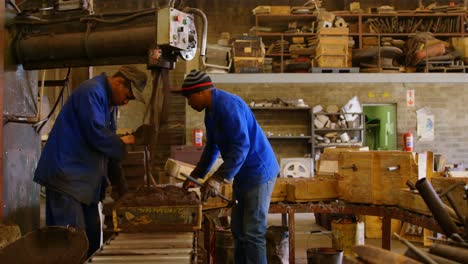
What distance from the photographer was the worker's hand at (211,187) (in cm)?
305

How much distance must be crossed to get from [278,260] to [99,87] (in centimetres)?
210

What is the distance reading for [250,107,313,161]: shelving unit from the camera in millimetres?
9594

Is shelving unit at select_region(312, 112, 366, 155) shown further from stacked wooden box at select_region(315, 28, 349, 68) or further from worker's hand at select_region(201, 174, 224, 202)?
worker's hand at select_region(201, 174, 224, 202)

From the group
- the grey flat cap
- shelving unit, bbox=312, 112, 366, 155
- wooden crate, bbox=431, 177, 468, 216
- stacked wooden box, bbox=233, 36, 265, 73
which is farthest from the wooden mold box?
stacked wooden box, bbox=233, 36, 265, 73

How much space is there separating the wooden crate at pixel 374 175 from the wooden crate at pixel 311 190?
0.07 m

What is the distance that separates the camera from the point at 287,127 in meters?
9.66

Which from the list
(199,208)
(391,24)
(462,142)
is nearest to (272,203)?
(199,208)

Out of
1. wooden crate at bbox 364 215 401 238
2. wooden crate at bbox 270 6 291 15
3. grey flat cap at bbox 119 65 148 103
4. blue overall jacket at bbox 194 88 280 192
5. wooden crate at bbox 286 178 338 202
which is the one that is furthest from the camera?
wooden crate at bbox 270 6 291 15

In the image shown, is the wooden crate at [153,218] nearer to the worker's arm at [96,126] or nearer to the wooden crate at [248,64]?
the worker's arm at [96,126]

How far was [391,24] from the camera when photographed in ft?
35.7

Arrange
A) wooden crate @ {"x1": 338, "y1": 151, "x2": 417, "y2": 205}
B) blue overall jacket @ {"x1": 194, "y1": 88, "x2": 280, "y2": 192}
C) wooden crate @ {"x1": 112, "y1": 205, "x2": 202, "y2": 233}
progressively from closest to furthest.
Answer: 1. wooden crate @ {"x1": 112, "y1": 205, "x2": 202, "y2": 233}
2. blue overall jacket @ {"x1": 194, "y1": 88, "x2": 280, "y2": 192}
3. wooden crate @ {"x1": 338, "y1": 151, "x2": 417, "y2": 205}

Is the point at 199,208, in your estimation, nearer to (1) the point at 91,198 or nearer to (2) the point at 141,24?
(1) the point at 91,198

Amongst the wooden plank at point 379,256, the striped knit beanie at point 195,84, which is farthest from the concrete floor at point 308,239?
the wooden plank at point 379,256

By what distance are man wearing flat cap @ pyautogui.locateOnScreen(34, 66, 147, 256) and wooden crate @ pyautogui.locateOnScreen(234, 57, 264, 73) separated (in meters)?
6.77
